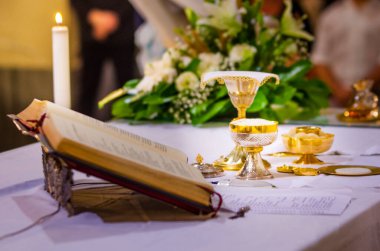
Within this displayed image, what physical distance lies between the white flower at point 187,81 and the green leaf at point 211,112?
9 cm

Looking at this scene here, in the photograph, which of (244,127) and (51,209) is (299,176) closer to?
(244,127)

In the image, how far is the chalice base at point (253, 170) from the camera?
1315mm

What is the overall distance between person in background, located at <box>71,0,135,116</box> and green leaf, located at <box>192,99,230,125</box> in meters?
1.03

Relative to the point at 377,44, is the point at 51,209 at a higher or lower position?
lower

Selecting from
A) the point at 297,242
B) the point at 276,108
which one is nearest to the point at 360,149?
the point at 276,108

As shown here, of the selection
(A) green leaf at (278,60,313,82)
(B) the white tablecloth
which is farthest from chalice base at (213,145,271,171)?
(A) green leaf at (278,60,313,82)

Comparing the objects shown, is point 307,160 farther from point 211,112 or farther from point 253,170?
point 211,112

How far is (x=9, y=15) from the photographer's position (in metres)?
2.64

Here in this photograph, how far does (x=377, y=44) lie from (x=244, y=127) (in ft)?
7.40

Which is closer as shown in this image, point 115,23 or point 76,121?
point 76,121

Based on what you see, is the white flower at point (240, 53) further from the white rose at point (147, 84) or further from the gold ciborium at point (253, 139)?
the gold ciborium at point (253, 139)

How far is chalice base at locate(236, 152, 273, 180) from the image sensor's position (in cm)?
131

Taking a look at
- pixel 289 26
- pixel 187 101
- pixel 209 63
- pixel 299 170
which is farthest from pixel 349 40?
pixel 299 170

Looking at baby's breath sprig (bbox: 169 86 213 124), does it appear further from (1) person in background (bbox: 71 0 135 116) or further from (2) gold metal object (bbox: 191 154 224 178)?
(1) person in background (bbox: 71 0 135 116)
